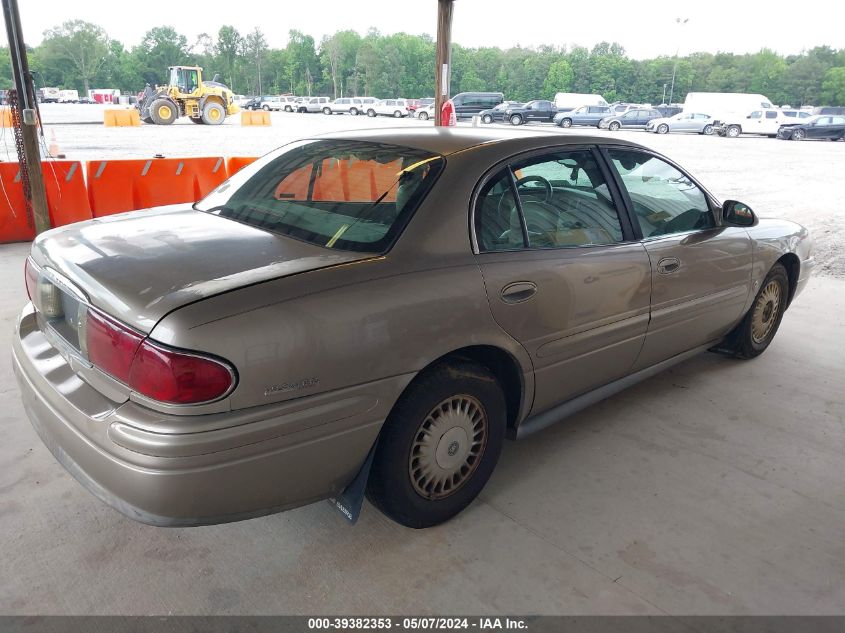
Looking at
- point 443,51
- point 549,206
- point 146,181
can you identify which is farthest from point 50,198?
point 549,206

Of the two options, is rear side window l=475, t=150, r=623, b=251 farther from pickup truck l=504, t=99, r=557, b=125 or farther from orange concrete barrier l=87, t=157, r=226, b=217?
pickup truck l=504, t=99, r=557, b=125

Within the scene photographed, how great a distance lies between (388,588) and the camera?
221 cm

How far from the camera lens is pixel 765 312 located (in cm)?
431

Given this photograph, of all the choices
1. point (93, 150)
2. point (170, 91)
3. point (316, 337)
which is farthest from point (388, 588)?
point (170, 91)

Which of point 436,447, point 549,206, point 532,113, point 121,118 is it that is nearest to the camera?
point 436,447

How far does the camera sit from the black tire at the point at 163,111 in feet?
88.3

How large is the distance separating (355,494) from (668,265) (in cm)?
201

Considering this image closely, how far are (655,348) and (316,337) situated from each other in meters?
2.11

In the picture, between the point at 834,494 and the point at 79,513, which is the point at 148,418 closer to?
the point at 79,513

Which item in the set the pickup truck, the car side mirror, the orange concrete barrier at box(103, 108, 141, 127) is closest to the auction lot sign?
the car side mirror

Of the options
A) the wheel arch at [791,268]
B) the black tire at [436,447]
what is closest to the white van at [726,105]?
the wheel arch at [791,268]

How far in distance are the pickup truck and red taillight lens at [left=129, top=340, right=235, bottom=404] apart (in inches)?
1383

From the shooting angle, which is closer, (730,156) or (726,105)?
(730,156)

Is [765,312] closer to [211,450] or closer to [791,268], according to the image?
[791,268]
